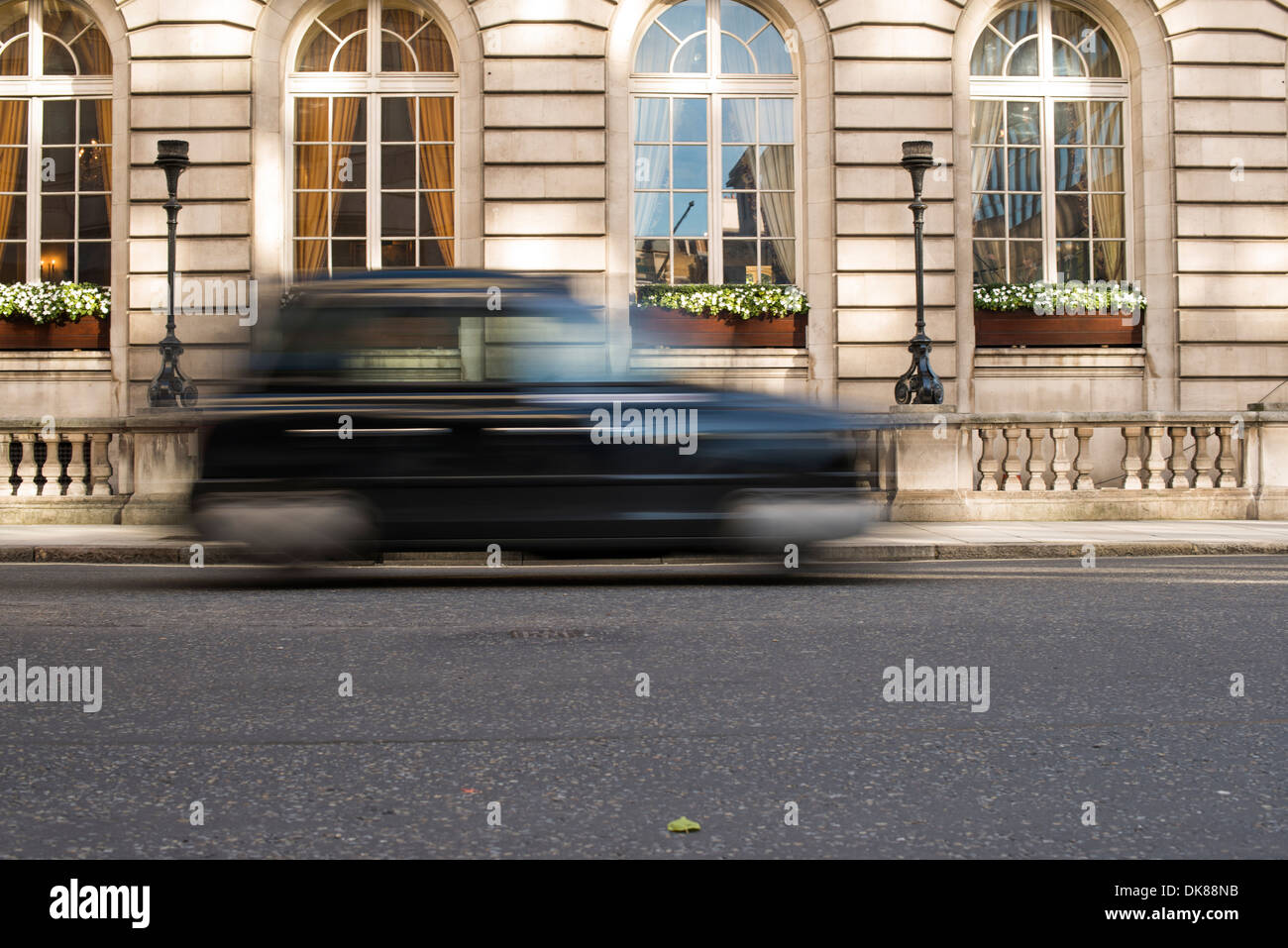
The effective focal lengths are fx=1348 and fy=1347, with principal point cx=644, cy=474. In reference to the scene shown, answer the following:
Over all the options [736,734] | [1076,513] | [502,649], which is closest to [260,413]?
[502,649]

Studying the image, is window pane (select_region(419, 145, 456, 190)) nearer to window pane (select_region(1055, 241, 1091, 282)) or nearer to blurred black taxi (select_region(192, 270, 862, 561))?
window pane (select_region(1055, 241, 1091, 282))

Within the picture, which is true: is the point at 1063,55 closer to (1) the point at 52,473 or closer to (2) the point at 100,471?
(2) the point at 100,471

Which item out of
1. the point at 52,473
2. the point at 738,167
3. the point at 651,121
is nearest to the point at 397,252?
the point at 651,121

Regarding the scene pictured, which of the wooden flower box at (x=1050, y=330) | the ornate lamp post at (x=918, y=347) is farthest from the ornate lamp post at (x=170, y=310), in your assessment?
the wooden flower box at (x=1050, y=330)

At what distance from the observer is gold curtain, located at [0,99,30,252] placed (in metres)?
20.2

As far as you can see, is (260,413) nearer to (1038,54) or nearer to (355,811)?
(355,811)

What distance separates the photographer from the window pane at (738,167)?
20109mm

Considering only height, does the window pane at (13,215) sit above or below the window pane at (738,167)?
below

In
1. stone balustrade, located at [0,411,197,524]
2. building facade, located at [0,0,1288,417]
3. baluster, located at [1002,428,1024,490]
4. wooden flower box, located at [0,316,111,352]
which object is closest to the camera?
stone balustrade, located at [0,411,197,524]

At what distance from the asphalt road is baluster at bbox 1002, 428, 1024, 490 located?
646 centimetres

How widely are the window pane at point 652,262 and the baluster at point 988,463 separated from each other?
241 inches

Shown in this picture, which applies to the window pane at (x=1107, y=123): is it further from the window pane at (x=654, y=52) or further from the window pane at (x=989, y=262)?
the window pane at (x=654, y=52)

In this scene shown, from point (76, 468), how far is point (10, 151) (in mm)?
8046

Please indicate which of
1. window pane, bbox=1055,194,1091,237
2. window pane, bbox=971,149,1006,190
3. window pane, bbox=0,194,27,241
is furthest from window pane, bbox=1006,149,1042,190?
window pane, bbox=0,194,27,241
